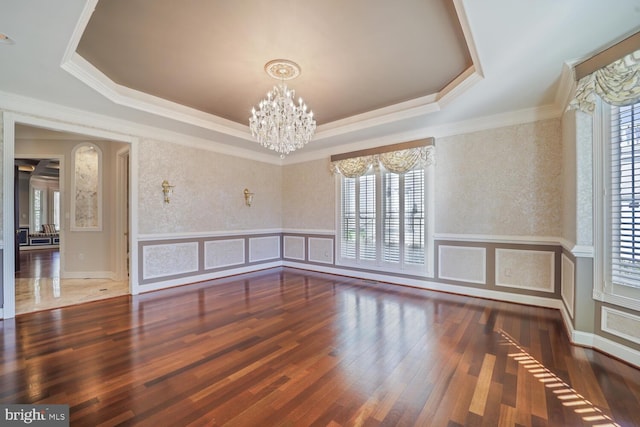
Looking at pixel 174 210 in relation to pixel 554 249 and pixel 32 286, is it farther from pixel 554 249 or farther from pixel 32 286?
pixel 554 249

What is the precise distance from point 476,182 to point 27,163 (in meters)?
12.7

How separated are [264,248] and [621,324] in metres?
5.91

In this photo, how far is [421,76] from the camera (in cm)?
347

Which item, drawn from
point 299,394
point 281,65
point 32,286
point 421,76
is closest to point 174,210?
point 32,286

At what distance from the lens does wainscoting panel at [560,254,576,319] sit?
9.44ft

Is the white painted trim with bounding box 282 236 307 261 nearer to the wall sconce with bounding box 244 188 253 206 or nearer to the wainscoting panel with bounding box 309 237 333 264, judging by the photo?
the wainscoting panel with bounding box 309 237 333 264

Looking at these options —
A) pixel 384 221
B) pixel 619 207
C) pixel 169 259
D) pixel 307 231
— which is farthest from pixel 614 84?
pixel 169 259

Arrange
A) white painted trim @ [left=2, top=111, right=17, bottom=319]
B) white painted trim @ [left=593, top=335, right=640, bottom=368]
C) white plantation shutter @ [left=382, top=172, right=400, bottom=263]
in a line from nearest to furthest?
white painted trim @ [left=593, top=335, right=640, bottom=368] → white painted trim @ [left=2, top=111, right=17, bottom=319] → white plantation shutter @ [left=382, top=172, right=400, bottom=263]

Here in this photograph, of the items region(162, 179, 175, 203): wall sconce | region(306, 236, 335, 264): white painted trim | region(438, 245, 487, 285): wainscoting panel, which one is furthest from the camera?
region(306, 236, 335, 264): white painted trim

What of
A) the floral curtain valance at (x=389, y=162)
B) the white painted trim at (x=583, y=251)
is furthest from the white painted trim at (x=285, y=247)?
the white painted trim at (x=583, y=251)

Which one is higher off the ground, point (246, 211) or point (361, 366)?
point (246, 211)

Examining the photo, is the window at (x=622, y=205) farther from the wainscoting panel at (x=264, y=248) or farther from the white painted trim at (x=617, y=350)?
the wainscoting panel at (x=264, y=248)

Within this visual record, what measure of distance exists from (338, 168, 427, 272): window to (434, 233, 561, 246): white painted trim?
1.40 ft

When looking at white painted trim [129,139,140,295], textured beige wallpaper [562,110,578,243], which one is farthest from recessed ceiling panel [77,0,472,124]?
textured beige wallpaper [562,110,578,243]
